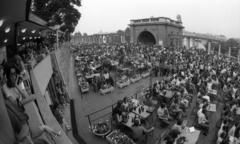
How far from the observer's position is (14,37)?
7129 mm

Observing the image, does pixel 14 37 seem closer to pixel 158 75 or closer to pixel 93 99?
pixel 93 99

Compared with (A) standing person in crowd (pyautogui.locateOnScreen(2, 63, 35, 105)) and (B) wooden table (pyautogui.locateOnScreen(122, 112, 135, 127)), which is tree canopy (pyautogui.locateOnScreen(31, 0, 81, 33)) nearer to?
(A) standing person in crowd (pyautogui.locateOnScreen(2, 63, 35, 105))

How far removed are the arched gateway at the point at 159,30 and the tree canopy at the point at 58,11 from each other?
A: 1458 cm

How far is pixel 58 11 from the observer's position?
2139cm

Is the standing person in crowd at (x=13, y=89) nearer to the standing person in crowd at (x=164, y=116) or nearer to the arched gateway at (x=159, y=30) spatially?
the standing person in crowd at (x=164, y=116)

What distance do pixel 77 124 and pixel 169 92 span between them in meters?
5.69

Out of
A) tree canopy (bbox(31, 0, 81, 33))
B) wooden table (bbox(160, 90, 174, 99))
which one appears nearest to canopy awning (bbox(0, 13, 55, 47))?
wooden table (bbox(160, 90, 174, 99))

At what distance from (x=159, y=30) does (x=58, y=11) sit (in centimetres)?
1998

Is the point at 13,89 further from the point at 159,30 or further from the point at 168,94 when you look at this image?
the point at 159,30

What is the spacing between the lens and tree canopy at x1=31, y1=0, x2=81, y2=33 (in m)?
20.1

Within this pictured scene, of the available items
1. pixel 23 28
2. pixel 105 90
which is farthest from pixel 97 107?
pixel 23 28

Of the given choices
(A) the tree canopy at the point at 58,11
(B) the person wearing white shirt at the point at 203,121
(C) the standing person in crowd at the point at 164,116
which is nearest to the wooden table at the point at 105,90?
(C) the standing person in crowd at the point at 164,116

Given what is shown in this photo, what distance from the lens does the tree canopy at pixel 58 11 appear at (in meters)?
20.1

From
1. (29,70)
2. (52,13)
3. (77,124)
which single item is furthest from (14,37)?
(52,13)
